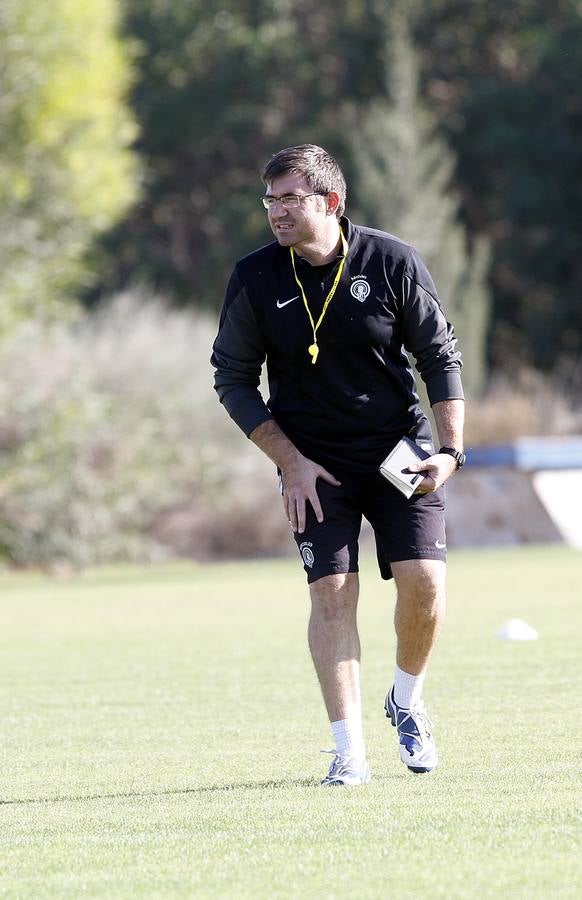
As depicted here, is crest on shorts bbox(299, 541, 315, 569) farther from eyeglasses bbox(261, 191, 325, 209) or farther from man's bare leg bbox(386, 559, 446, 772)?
eyeglasses bbox(261, 191, 325, 209)

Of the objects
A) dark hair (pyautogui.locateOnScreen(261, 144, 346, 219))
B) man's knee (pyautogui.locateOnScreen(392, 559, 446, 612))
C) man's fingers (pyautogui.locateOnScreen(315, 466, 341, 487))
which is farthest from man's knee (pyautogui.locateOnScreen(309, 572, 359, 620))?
dark hair (pyautogui.locateOnScreen(261, 144, 346, 219))

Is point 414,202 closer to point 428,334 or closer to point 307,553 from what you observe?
point 428,334

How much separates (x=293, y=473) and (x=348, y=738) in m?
0.95

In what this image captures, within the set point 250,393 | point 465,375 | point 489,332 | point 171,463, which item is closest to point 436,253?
point 465,375

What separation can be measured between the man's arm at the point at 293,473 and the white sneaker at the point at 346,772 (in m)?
0.84

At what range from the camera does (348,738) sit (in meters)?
6.21

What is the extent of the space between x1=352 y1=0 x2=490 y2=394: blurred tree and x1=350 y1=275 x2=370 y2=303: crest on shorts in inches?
1242

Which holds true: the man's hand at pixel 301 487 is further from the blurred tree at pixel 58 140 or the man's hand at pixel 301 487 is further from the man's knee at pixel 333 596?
the blurred tree at pixel 58 140

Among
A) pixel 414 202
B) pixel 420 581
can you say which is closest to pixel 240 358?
pixel 420 581

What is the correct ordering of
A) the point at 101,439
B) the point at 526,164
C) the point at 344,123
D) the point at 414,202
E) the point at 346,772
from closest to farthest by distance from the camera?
1. the point at 346,772
2. the point at 101,439
3. the point at 414,202
4. the point at 526,164
5. the point at 344,123

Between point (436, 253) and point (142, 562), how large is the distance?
48.4 feet

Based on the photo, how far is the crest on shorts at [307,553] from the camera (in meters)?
6.39

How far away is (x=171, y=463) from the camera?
2655 cm

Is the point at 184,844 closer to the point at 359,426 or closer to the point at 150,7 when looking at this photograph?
the point at 359,426
